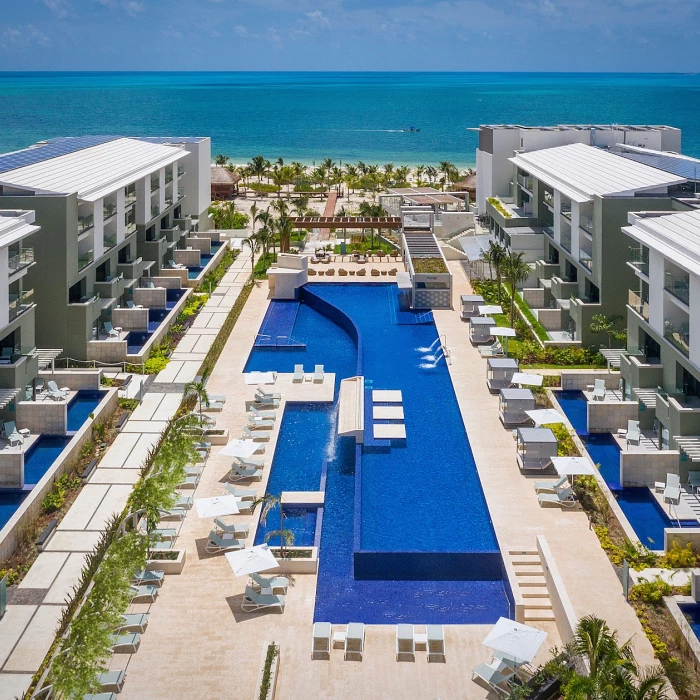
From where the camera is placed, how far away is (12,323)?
2902cm

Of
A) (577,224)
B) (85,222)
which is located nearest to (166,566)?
(85,222)

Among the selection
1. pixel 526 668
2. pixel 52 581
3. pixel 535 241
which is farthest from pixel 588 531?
pixel 535 241

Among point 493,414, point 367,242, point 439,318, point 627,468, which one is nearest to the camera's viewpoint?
point 627,468

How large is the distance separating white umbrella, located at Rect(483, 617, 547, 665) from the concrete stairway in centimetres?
166

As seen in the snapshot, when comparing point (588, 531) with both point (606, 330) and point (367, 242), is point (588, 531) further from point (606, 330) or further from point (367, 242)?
point (367, 242)

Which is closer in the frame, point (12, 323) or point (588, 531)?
point (588, 531)

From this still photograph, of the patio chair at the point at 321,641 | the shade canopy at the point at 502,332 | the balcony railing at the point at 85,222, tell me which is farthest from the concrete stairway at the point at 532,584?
the balcony railing at the point at 85,222

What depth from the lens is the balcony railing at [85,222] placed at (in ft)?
119

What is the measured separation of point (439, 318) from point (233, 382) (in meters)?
12.4

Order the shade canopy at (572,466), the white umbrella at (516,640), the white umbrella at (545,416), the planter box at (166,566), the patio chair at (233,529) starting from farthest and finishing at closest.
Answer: the white umbrella at (545,416)
the shade canopy at (572,466)
the patio chair at (233,529)
the planter box at (166,566)
the white umbrella at (516,640)

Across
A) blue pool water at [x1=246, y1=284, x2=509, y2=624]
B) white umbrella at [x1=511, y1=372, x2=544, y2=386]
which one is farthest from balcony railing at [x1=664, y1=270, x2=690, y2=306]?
blue pool water at [x1=246, y1=284, x2=509, y2=624]

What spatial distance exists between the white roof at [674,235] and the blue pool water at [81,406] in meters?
19.0

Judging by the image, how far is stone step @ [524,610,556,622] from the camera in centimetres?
1989

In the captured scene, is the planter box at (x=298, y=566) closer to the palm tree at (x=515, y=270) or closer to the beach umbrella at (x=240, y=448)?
the beach umbrella at (x=240, y=448)
